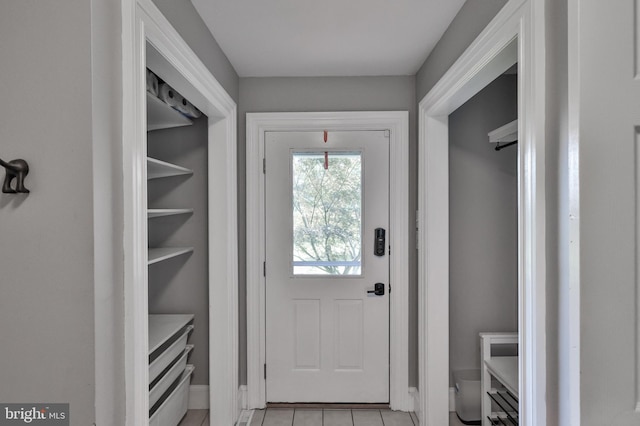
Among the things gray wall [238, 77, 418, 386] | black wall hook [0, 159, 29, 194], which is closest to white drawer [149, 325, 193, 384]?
gray wall [238, 77, 418, 386]

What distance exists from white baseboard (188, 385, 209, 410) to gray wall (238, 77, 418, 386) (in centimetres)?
39

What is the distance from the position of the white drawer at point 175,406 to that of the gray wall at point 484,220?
1841 millimetres

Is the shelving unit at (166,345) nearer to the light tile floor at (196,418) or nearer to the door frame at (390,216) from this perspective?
the light tile floor at (196,418)

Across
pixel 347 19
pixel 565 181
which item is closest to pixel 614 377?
pixel 565 181

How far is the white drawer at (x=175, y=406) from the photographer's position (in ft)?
6.61

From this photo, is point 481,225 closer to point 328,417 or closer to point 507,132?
point 507,132

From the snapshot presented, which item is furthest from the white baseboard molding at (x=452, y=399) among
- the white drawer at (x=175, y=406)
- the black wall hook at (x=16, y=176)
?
the black wall hook at (x=16, y=176)

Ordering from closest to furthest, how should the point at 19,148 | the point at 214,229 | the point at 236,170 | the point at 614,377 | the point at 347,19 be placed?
the point at 614,377 < the point at 19,148 < the point at 347,19 < the point at 214,229 < the point at 236,170

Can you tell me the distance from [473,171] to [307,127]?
3.95ft

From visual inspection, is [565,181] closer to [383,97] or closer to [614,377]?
[614,377]

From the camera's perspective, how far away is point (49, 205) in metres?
1.00

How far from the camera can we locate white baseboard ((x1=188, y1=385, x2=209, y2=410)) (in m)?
2.63

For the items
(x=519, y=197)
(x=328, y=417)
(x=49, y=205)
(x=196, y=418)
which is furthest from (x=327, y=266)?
(x=49, y=205)

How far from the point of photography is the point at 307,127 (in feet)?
8.63
